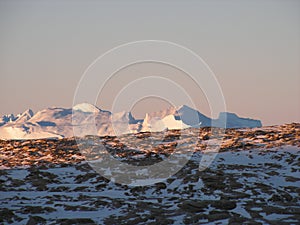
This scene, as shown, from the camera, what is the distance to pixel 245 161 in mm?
42281

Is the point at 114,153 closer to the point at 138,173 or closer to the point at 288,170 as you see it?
the point at 138,173

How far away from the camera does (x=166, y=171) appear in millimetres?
40906

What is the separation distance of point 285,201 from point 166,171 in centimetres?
1105

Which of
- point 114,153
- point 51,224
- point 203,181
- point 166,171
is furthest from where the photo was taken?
point 114,153

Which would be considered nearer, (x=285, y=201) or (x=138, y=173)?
(x=285, y=201)

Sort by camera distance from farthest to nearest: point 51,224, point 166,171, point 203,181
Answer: point 166,171
point 203,181
point 51,224

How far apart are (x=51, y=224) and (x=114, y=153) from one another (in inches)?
777

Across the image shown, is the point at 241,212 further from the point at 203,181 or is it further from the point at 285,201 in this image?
the point at 203,181

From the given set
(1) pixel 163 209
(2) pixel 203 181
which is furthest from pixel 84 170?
(1) pixel 163 209

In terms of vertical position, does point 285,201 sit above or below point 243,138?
below

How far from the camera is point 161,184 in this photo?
3747 cm

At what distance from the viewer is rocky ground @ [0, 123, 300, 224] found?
Answer: 29.6m

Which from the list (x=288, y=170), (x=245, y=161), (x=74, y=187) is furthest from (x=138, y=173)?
(x=288, y=170)

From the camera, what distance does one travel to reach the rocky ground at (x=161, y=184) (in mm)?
29594
